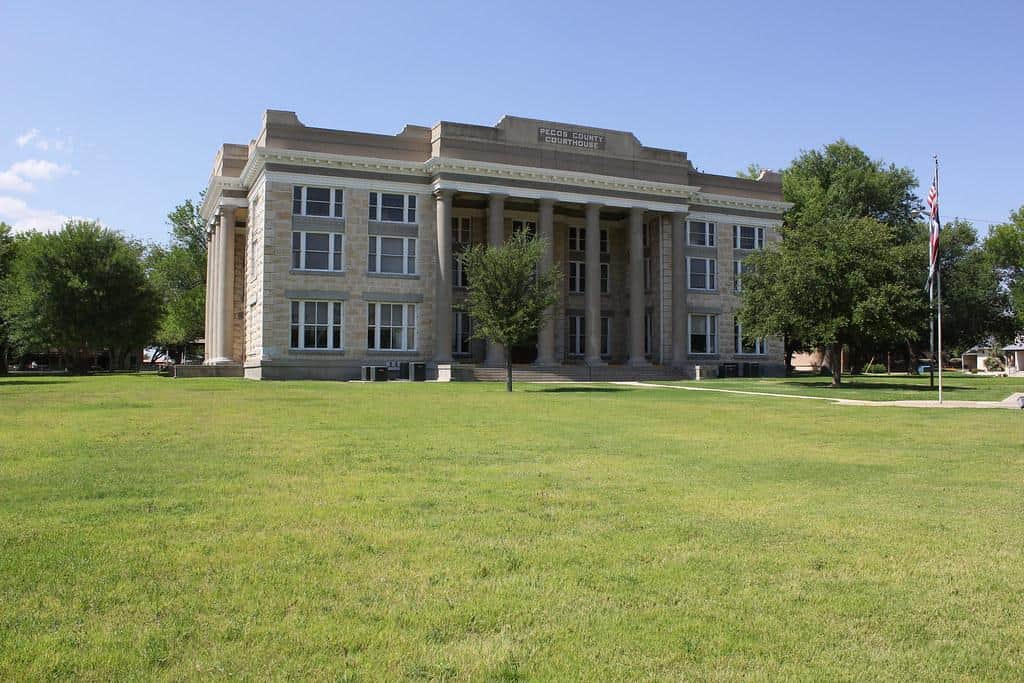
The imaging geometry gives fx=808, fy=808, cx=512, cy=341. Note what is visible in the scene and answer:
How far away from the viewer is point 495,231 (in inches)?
1919

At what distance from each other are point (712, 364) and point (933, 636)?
51642 mm

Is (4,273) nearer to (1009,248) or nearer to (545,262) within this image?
(545,262)

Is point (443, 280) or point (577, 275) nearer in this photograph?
point (443, 280)

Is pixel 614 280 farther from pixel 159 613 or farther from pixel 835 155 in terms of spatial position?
pixel 159 613

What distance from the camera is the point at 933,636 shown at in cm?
475

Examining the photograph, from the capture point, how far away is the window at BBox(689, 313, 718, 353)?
2244 inches

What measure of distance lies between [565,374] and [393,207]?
14.5m

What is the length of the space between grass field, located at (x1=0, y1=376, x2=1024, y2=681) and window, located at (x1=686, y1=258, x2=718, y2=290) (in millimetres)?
44392

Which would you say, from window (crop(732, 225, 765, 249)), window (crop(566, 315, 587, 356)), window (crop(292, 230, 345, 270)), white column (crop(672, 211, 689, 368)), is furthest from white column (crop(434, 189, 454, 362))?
window (crop(732, 225, 765, 249))

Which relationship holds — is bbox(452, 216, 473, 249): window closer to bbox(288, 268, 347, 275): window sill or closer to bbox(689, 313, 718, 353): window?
bbox(288, 268, 347, 275): window sill

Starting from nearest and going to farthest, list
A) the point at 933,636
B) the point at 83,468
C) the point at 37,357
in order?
the point at 933,636, the point at 83,468, the point at 37,357

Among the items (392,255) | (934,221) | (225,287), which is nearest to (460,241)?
(392,255)

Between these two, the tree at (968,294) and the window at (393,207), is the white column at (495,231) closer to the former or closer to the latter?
the window at (393,207)

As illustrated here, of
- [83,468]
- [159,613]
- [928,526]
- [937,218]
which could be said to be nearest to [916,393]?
[937,218]
